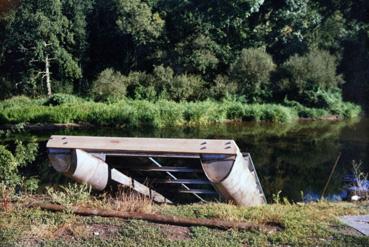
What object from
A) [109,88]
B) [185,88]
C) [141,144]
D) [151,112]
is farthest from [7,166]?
[185,88]

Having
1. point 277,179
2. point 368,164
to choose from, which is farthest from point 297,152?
point 277,179

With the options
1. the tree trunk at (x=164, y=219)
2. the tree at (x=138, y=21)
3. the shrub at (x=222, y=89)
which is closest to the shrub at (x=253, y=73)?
the shrub at (x=222, y=89)

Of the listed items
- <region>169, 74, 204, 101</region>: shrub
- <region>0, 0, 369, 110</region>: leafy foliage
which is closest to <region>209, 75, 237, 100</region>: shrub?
<region>0, 0, 369, 110</region>: leafy foliage

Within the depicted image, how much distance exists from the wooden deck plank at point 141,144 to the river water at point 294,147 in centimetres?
387

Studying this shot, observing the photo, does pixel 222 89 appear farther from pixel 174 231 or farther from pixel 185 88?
pixel 174 231

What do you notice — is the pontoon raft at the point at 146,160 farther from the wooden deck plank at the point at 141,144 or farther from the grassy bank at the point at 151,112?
the grassy bank at the point at 151,112

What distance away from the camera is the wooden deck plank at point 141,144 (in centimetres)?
455

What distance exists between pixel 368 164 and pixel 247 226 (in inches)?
352

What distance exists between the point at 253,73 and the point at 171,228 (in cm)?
1971

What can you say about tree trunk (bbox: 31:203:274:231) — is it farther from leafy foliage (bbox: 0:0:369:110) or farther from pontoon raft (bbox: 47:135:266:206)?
leafy foliage (bbox: 0:0:369:110)

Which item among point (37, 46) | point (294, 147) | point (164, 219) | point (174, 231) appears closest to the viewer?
point (174, 231)

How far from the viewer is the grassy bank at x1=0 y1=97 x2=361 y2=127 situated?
19297mm

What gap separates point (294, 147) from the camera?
14.9 metres

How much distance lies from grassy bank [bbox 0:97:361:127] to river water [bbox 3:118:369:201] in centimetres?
92
